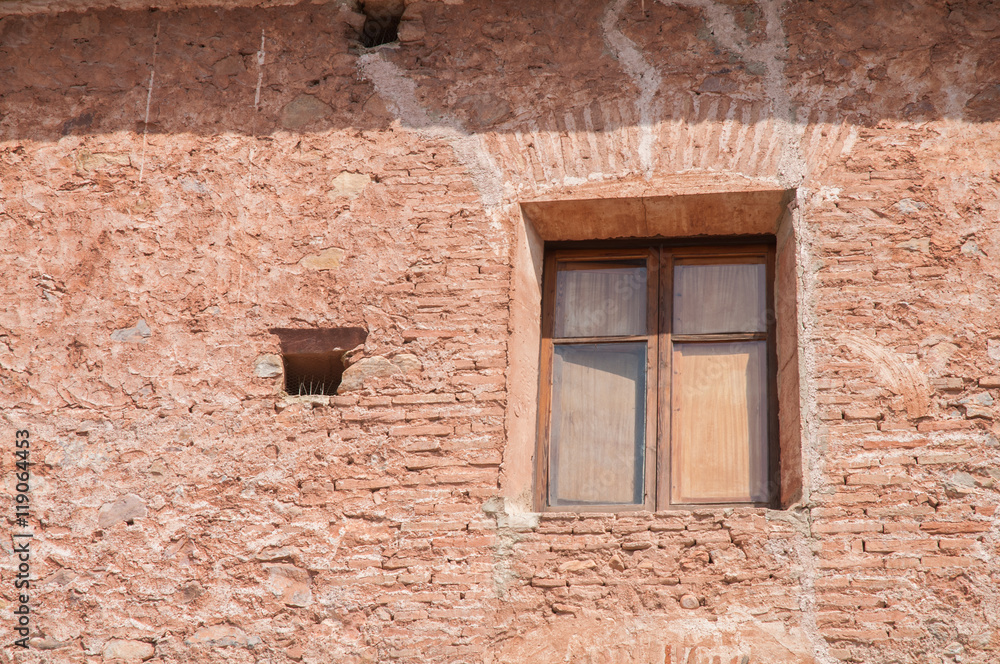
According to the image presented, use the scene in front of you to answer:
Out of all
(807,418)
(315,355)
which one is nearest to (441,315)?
(315,355)

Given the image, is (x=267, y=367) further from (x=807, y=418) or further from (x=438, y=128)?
(x=807, y=418)

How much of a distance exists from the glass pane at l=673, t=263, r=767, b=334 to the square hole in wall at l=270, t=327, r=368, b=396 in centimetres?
120

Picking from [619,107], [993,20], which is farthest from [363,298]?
[993,20]

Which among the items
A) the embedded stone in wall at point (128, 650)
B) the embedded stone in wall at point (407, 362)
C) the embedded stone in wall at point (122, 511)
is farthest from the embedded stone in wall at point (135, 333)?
the embedded stone in wall at point (128, 650)

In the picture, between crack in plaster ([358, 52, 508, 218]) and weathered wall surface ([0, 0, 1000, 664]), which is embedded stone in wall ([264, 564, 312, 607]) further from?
crack in plaster ([358, 52, 508, 218])

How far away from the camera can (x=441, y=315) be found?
4.13 metres

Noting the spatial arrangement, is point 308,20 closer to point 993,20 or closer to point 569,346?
point 569,346

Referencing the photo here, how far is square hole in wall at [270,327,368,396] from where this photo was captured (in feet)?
13.6

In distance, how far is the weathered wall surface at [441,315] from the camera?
3.68 meters

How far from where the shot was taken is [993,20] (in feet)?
13.9

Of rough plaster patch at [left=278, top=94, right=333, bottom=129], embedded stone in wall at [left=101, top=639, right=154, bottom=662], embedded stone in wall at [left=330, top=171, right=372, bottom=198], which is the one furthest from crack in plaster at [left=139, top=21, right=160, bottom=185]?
embedded stone in wall at [left=101, top=639, right=154, bottom=662]

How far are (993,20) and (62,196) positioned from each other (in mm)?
3560

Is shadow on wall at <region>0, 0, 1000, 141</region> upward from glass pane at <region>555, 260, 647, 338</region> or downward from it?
upward

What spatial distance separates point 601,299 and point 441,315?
0.66 metres
